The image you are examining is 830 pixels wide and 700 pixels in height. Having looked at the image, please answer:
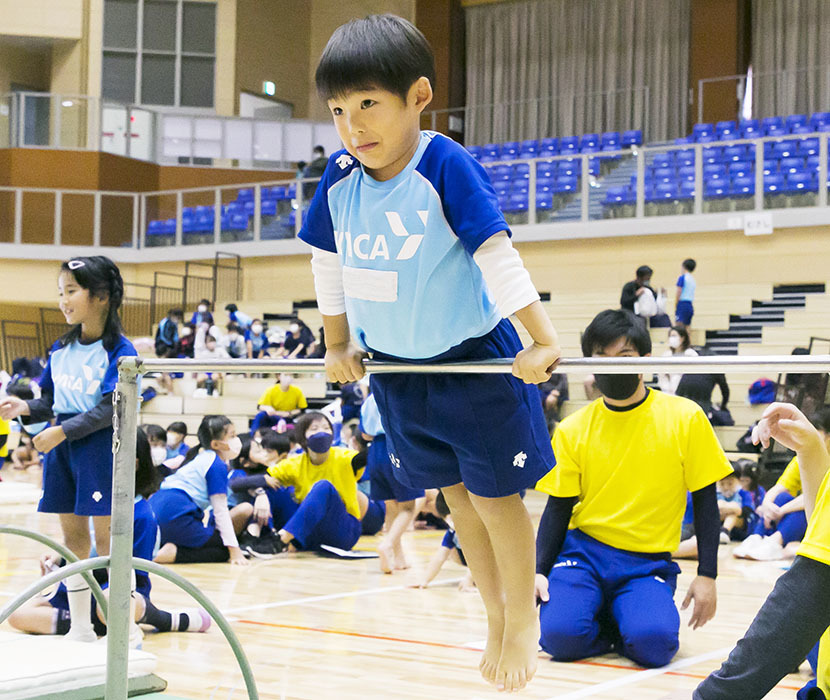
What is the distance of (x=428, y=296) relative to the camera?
2295 mm

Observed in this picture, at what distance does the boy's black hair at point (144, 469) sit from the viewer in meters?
4.66

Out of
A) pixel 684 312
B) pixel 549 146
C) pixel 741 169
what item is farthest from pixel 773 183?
pixel 549 146

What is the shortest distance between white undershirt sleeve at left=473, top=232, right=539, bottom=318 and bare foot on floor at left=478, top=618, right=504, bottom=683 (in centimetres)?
88

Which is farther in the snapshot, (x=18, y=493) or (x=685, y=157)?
(x=685, y=157)

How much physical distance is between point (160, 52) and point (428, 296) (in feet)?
64.0

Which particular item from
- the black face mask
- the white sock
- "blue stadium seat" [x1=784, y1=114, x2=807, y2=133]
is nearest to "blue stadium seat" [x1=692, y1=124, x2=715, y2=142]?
"blue stadium seat" [x1=784, y1=114, x2=807, y2=133]

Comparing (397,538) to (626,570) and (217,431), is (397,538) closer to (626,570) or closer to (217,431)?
(217,431)

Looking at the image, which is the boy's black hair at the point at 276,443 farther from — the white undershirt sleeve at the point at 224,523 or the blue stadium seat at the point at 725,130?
the blue stadium seat at the point at 725,130

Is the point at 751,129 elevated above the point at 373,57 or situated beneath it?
elevated above

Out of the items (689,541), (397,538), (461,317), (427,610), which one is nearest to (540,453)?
(461,317)

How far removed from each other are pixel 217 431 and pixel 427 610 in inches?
84.6

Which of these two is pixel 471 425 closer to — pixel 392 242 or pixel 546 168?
pixel 392 242

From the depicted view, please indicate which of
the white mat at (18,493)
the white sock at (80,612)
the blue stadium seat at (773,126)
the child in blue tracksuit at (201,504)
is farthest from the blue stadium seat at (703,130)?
the white sock at (80,612)

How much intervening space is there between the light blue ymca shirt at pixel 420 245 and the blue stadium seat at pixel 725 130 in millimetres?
14611
